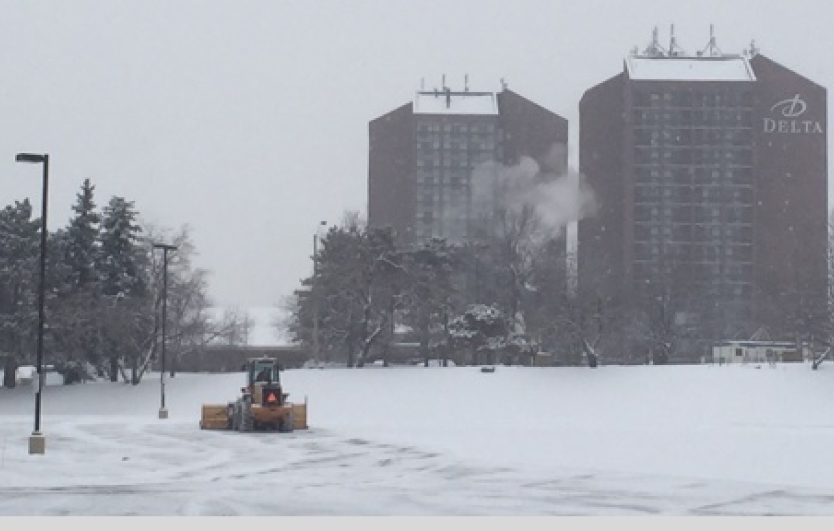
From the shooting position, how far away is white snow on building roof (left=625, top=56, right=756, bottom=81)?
5600 inches

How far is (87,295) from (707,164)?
89.2 m

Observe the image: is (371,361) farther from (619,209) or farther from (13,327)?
(619,209)

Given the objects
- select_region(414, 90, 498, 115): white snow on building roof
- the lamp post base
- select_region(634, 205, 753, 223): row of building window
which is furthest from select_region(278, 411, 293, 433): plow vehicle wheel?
select_region(414, 90, 498, 115): white snow on building roof

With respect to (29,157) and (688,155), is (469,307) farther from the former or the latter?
(688,155)

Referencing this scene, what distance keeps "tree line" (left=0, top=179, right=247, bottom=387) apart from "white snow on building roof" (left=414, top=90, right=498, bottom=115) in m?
84.1

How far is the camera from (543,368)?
7281cm

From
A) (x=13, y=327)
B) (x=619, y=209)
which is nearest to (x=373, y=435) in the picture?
(x=13, y=327)

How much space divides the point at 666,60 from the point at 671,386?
86.1 metres

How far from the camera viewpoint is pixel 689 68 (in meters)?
144

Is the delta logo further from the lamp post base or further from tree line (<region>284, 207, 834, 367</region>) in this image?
the lamp post base

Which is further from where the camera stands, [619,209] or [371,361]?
[619,209]

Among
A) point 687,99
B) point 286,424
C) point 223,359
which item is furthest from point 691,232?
point 286,424

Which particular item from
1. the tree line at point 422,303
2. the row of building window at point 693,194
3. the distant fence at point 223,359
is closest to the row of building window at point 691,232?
the row of building window at point 693,194

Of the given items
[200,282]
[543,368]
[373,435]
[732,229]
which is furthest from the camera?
[732,229]
